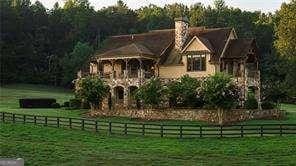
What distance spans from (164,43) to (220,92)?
1468 cm

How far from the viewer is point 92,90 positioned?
4784 centimetres

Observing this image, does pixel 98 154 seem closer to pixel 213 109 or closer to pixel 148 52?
pixel 213 109

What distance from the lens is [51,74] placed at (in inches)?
3688

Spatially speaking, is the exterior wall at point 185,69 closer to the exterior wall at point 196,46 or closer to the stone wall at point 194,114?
the exterior wall at point 196,46

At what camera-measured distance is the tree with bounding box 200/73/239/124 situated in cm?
4294

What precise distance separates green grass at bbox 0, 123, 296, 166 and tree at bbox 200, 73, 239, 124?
901 cm

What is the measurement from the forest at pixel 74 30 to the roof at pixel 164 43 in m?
19.3

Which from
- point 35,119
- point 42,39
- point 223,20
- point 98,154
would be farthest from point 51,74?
point 98,154

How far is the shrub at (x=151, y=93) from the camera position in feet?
152

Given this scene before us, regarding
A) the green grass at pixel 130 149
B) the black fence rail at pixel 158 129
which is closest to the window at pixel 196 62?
the black fence rail at pixel 158 129

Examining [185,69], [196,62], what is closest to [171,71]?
[185,69]

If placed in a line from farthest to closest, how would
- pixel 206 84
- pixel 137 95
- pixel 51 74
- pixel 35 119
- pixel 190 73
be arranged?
pixel 51 74 → pixel 190 73 → pixel 137 95 → pixel 206 84 → pixel 35 119

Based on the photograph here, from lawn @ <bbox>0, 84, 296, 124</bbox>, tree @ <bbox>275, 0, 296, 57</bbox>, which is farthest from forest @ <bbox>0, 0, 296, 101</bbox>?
tree @ <bbox>275, 0, 296, 57</bbox>

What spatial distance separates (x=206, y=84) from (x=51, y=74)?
53938 millimetres
